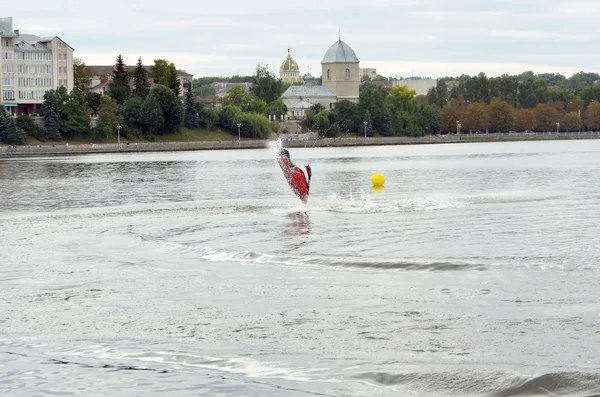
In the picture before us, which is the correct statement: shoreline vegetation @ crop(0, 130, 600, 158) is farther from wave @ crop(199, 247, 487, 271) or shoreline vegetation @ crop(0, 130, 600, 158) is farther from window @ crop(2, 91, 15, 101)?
wave @ crop(199, 247, 487, 271)

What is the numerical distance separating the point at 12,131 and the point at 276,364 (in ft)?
419

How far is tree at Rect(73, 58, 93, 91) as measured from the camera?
178500 mm

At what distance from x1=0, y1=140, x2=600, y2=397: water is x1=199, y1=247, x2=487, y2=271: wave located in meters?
0.09

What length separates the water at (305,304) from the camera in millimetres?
12734

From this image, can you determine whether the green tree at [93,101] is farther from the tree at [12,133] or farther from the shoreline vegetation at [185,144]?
the tree at [12,133]

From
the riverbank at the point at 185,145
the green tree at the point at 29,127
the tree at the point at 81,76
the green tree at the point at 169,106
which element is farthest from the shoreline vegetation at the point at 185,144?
the tree at the point at 81,76

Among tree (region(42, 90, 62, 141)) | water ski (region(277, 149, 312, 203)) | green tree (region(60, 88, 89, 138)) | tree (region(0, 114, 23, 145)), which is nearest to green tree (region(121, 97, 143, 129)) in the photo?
green tree (region(60, 88, 89, 138))

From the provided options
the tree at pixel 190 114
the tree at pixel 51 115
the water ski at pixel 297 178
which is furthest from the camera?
the tree at pixel 190 114

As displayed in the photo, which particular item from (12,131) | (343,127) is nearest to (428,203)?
(12,131)

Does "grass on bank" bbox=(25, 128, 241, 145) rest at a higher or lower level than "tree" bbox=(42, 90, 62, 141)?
lower

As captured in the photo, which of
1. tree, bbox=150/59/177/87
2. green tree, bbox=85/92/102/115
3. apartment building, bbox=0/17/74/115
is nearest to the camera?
apartment building, bbox=0/17/74/115

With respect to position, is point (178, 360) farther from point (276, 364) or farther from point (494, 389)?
Result: point (494, 389)

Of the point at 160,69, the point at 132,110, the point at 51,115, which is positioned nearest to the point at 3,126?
the point at 51,115

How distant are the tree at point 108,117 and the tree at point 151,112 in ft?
12.1
